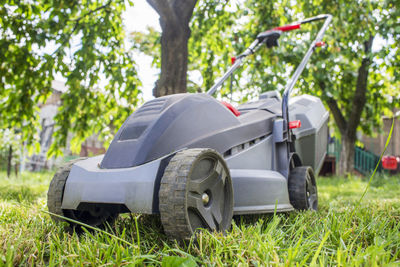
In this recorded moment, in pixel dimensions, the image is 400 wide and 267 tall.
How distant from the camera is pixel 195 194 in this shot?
1548 mm

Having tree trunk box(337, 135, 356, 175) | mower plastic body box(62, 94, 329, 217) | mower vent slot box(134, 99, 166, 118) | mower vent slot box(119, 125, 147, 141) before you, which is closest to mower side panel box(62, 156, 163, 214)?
mower plastic body box(62, 94, 329, 217)

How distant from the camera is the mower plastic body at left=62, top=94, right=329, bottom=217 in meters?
1.60

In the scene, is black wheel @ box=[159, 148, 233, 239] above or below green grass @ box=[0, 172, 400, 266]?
above

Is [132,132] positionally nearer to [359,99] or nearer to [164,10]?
[164,10]

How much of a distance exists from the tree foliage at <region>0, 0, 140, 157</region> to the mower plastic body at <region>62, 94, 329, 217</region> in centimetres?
274

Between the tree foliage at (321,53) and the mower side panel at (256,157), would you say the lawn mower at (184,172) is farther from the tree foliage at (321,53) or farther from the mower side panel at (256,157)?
the tree foliage at (321,53)

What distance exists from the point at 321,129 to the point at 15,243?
9.03 ft

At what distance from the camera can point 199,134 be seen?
1.93 m

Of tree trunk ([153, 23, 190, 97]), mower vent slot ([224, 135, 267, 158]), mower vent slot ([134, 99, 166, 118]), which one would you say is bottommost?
mower vent slot ([224, 135, 267, 158])

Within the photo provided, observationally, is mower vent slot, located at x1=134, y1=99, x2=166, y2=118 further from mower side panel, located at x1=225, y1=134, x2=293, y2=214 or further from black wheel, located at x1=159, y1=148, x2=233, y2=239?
mower side panel, located at x1=225, y1=134, x2=293, y2=214

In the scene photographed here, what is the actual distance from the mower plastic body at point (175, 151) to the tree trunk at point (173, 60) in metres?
1.35

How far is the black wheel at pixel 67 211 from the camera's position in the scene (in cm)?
182

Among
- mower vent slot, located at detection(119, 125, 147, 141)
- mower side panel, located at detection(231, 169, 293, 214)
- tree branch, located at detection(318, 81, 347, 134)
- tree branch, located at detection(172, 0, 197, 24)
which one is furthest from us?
tree branch, located at detection(318, 81, 347, 134)

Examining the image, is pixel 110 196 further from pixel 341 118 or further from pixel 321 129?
pixel 341 118
